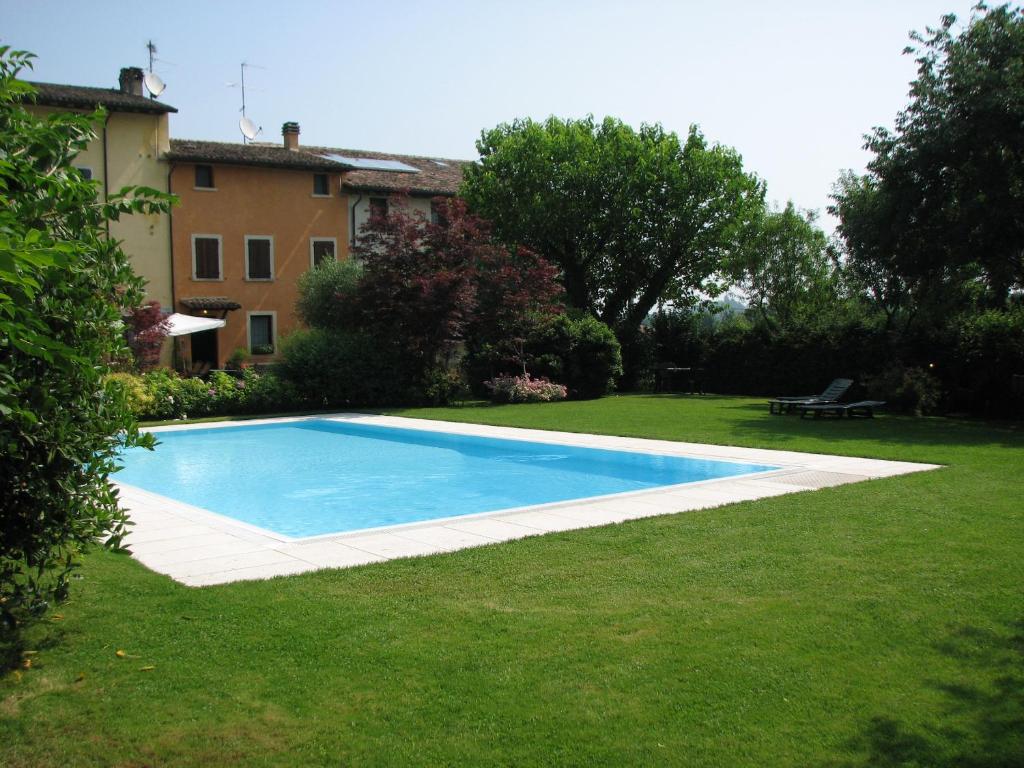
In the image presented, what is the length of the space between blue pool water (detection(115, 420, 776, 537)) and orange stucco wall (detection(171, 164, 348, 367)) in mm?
15165

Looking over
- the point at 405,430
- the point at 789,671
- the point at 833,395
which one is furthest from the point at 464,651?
the point at 833,395

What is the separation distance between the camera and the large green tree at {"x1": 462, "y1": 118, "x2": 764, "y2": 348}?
31.2 metres

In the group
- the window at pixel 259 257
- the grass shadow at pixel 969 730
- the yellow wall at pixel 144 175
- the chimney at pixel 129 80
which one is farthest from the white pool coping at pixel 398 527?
the chimney at pixel 129 80

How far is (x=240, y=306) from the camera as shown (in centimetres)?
3291

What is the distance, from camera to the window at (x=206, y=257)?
106 feet

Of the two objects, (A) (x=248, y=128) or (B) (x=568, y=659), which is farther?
(A) (x=248, y=128)

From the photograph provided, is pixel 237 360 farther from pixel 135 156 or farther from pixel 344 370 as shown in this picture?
pixel 344 370

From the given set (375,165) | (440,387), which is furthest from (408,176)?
(440,387)

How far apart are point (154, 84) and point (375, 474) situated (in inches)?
925

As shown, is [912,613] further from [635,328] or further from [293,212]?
[293,212]

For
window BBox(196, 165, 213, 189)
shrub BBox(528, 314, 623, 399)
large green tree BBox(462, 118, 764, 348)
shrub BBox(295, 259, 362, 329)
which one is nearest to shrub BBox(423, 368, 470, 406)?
shrub BBox(528, 314, 623, 399)

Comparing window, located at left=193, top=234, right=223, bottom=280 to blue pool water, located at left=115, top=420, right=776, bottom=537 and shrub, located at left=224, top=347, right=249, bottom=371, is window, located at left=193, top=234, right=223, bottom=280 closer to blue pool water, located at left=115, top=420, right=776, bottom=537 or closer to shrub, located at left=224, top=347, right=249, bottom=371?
shrub, located at left=224, top=347, right=249, bottom=371

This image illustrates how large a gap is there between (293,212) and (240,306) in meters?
4.17

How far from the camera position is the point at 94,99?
3019 cm
